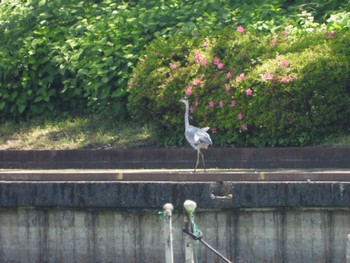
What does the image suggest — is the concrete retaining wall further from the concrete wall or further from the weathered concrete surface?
the weathered concrete surface

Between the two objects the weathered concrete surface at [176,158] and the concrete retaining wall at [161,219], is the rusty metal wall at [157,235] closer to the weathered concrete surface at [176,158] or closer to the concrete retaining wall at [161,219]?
the concrete retaining wall at [161,219]

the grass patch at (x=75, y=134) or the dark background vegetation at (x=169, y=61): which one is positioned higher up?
the dark background vegetation at (x=169, y=61)

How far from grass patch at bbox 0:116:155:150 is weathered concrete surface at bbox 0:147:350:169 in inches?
18.9

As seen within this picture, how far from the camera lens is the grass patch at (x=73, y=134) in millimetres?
15779

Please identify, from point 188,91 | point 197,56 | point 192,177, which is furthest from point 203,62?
point 192,177

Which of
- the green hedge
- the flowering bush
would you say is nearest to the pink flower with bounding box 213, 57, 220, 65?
the flowering bush

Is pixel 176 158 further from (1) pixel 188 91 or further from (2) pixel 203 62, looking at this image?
(2) pixel 203 62

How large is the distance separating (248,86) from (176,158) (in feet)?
4.99

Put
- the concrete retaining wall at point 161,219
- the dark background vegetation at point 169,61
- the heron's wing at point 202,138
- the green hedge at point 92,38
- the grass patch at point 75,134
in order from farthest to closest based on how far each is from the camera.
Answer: the green hedge at point 92,38 → the grass patch at point 75,134 → the dark background vegetation at point 169,61 → the heron's wing at point 202,138 → the concrete retaining wall at point 161,219

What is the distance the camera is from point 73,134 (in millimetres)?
16469

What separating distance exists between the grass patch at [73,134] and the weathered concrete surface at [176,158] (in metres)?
0.48

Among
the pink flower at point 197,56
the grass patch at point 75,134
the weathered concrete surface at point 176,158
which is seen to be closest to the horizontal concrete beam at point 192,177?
the weathered concrete surface at point 176,158

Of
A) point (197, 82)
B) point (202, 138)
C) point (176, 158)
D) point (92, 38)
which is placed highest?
point (92, 38)

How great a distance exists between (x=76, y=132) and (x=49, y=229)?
17.8 ft
